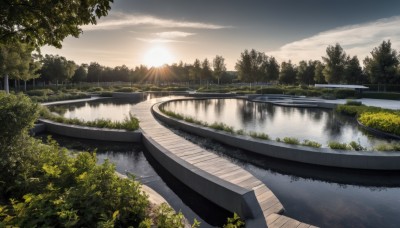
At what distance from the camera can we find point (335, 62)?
41.8m

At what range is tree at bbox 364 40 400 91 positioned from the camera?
120ft

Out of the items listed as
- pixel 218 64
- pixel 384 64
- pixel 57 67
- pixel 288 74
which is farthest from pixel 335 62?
pixel 57 67

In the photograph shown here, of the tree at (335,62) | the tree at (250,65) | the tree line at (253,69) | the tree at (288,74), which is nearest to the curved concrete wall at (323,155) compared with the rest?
the tree line at (253,69)

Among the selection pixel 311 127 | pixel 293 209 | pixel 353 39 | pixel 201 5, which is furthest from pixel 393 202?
pixel 353 39

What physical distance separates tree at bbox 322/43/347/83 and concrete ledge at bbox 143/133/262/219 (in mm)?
41659

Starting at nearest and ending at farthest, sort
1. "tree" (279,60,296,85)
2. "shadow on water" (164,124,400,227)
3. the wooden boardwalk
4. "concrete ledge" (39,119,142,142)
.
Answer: the wooden boardwalk
"shadow on water" (164,124,400,227)
"concrete ledge" (39,119,142,142)
"tree" (279,60,296,85)

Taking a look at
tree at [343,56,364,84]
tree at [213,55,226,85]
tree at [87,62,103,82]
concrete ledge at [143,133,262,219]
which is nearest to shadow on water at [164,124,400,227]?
concrete ledge at [143,133,262,219]

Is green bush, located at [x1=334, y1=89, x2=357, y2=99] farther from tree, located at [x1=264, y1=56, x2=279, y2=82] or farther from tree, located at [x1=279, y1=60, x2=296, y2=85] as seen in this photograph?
tree, located at [x1=279, y1=60, x2=296, y2=85]

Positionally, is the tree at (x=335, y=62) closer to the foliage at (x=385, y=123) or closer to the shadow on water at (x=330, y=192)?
the foliage at (x=385, y=123)

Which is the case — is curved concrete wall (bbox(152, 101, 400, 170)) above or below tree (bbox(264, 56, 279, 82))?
below

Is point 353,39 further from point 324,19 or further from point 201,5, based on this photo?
point 201,5

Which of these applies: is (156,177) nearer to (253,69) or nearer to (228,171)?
(228,171)

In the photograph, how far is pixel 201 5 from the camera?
53.8ft

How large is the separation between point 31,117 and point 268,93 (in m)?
36.8
